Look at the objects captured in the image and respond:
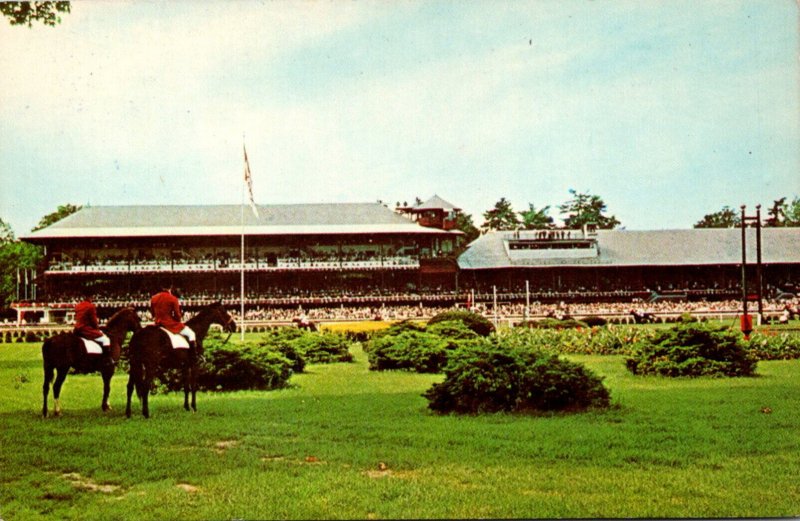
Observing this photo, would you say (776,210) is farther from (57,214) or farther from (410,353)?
(57,214)

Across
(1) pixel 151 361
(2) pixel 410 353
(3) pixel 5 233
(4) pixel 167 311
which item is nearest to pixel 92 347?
(1) pixel 151 361

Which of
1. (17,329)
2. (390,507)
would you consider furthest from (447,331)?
(390,507)

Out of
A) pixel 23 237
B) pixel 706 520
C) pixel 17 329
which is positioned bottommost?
pixel 706 520

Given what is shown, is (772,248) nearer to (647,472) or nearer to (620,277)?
(620,277)

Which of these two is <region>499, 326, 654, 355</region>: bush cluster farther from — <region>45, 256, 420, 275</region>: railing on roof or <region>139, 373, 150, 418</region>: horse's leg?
<region>139, 373, 150, 418</region>: horse's leg

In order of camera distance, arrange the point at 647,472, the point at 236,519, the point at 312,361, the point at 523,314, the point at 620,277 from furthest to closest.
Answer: the point at 620,277, the point at 523,314, the point at 312,361, the point at 647,472, the point at 236,519

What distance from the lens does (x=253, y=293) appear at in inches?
1249

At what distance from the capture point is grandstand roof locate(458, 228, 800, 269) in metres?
42.0

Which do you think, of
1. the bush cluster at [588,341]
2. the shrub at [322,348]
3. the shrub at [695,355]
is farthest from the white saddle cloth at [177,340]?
the bush cluster at [588,341]

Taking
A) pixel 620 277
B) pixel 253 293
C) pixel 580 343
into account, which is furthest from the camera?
pixel 620 277

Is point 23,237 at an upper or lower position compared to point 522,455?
upper

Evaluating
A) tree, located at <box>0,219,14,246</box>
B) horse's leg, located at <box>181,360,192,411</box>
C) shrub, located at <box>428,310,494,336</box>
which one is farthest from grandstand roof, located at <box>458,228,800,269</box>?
horse's leg, located at <box>181,360,192,411</box>

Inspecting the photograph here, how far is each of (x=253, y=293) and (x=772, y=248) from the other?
2628 cm

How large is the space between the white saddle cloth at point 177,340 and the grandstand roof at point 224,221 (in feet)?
16.6
